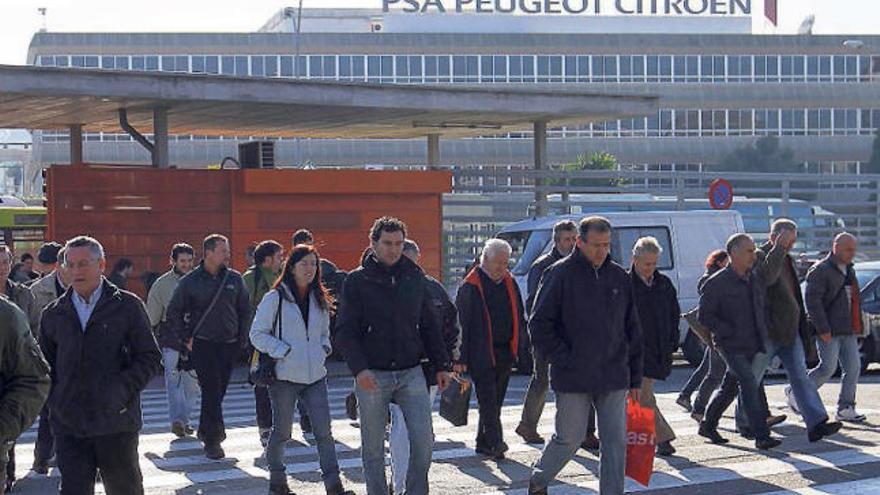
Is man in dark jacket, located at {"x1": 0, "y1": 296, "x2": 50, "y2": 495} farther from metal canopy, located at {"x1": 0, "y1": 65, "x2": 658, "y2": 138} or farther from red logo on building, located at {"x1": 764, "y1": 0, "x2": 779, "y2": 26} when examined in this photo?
red logo on building, located at {"x1": 764, "y1": 0, "x2": 779, "y2": 26}

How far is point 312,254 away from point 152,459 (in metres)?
3.04

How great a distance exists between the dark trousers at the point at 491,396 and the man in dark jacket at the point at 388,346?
2.73m

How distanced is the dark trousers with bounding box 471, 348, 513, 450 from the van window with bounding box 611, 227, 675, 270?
7895 mm

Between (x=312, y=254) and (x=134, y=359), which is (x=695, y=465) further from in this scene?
(x=134, y=359)

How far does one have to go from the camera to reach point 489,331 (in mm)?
12148

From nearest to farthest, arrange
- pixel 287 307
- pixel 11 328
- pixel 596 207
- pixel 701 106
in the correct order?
pixel 11 328
pixel 287 307
pixel 596 207
pixel 701 106

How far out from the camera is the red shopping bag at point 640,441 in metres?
9.91

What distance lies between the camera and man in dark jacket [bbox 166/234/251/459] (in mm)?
12617

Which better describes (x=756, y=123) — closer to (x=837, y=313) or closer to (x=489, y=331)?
(x=837, y=313)

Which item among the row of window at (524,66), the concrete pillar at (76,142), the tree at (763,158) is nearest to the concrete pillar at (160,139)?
the concrete pillar at (76,142)

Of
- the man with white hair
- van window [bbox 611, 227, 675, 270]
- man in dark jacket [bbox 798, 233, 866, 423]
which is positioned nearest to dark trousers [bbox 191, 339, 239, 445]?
the man with white hair

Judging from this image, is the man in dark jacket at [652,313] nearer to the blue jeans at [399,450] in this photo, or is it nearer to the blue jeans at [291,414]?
→ the blue jeans at [399,450]

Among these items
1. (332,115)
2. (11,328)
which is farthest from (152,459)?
(332,115)

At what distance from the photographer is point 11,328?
6.39 m
